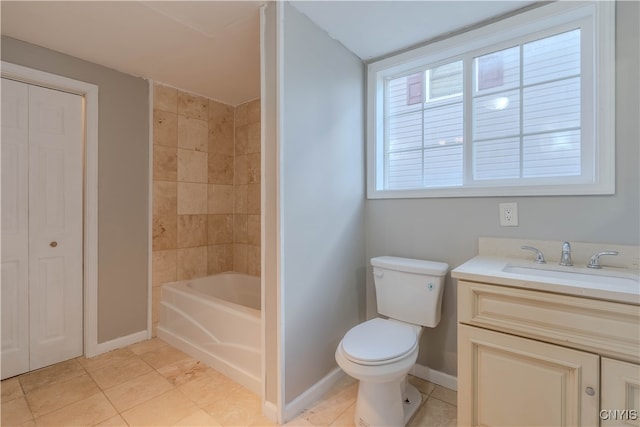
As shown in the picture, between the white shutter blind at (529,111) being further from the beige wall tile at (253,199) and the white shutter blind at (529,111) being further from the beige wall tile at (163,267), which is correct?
the beige wall tile at (163,267)

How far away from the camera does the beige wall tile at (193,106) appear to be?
2664mm

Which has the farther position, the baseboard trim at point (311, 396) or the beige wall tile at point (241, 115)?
the beige wall tile at point (241, 115)

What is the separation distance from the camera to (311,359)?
1.71 meters

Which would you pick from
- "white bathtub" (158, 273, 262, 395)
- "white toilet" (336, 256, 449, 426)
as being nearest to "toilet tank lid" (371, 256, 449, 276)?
"white toilet" (336, 256, 449, 426)

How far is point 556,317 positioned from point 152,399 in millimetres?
2059

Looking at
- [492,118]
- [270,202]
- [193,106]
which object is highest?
[193,106]

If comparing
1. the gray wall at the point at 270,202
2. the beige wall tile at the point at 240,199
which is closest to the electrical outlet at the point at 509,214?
the gray wall at the point at 270,202

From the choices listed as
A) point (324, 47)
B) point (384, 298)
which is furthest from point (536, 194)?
point (324, 47)

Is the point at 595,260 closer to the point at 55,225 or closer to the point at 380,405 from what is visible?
the point at 380,405

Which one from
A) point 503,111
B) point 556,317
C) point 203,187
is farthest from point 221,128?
point 556,317

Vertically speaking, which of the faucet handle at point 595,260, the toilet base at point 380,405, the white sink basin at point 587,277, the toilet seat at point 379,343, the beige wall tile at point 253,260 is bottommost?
the toilet base at point 380,405

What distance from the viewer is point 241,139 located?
304 cm

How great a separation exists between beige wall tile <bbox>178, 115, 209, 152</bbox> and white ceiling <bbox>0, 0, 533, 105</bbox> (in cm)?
55

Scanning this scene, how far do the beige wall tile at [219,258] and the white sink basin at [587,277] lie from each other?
2.47m
